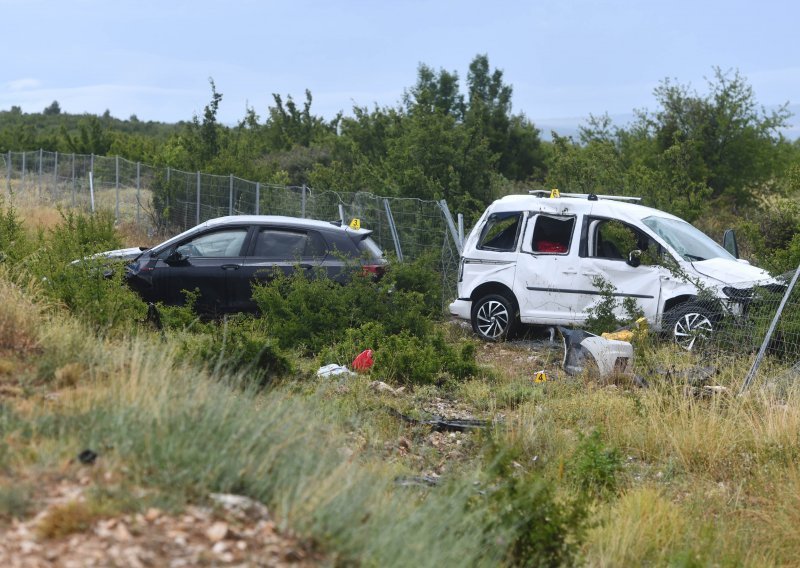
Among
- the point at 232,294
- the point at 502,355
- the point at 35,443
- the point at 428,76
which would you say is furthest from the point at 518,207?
the point at 428,76

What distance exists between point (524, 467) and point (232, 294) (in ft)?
22.5

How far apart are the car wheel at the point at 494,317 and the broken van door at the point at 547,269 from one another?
0.19 metres

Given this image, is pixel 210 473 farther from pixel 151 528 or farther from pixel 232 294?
pixel 232 294

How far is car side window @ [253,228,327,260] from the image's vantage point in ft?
46.2

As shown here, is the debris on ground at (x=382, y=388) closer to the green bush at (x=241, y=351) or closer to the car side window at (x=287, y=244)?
the green bush at (x=241, y=351)

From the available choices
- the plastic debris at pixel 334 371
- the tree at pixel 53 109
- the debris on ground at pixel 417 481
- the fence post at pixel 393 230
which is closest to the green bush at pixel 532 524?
the debris on ground at pixel 417 481

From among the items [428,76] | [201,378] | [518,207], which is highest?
[428,76]

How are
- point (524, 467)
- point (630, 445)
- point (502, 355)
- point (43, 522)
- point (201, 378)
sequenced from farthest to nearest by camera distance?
point (502, 355), point (630, 445), point (524, 467), point (201, 378), point (43, 522)

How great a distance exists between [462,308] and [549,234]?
5.03 ft

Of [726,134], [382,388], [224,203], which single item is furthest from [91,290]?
[726,134]

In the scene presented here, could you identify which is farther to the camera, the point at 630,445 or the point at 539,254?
the point at 539,254

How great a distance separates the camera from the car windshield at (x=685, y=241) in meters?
13.4

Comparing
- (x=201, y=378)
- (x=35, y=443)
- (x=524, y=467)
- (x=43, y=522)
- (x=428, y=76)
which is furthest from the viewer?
(x=428, y=76)

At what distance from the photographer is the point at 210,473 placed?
15.8 ft
